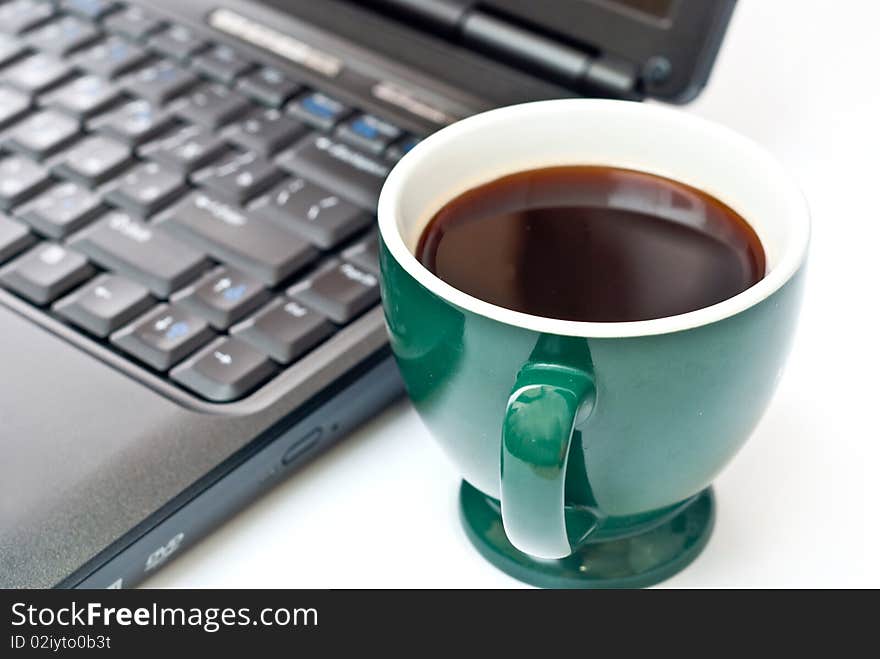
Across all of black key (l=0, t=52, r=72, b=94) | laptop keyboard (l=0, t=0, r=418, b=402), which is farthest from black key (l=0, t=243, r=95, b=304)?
black key (l=0, t=52, r=72, b=94)

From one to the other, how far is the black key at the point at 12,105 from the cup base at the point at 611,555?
0.81 feet

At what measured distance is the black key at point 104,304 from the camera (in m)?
0.40

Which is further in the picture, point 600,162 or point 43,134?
point 43,134

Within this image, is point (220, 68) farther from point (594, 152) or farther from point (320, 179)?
point (594, 152)

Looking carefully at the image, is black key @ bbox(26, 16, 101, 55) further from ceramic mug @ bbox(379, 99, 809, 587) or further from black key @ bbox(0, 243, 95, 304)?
ceramic mug @ bbox(379, 99, 809, 587)

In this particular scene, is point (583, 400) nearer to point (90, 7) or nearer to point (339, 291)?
point (339, 291)

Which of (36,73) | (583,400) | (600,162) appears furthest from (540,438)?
(36,73)

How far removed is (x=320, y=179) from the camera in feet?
1.50

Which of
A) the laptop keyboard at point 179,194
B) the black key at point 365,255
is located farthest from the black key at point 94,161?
the black key at point 365,255

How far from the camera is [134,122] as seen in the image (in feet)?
1.59

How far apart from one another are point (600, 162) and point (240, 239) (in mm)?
127

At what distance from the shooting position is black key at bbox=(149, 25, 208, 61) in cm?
52

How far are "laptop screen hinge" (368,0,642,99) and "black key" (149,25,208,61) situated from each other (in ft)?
0.27
